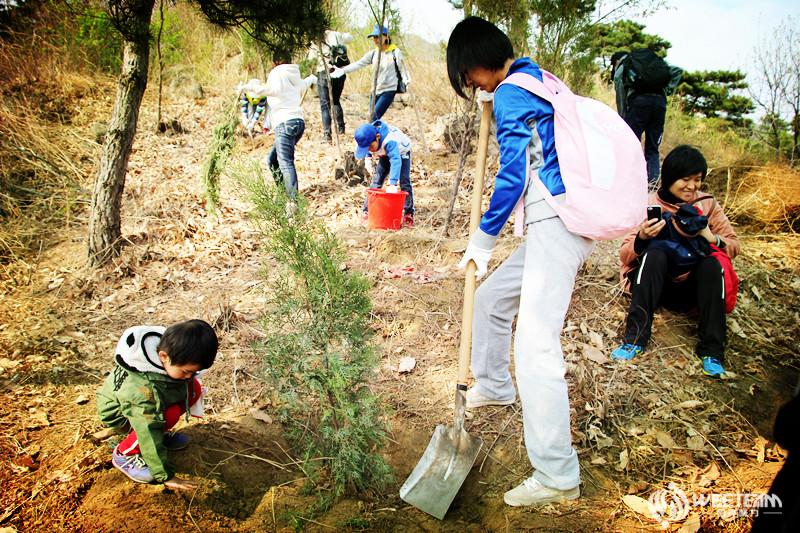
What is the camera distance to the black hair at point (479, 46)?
85.3 inches

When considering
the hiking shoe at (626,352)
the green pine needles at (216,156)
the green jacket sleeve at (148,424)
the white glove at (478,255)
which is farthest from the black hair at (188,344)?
the green pine needles at (216,156)

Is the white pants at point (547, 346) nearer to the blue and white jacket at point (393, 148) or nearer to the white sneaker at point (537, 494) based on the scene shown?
the white sneaker at point (537, 494)

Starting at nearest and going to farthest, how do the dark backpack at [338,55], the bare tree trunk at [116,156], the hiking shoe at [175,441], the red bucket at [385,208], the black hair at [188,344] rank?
the black hair at [188,344] < the hiking shoe at [175,441] < the bare tree trunk at [116,156] < the red bucket at [385,208] < the dark backpack at [338,55]

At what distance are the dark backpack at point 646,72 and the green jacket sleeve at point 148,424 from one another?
540 cm

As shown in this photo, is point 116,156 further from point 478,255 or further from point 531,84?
point 531,84

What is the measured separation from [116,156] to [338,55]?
3845 mm

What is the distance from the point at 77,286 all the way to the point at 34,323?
60cm

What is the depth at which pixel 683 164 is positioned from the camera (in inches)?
121

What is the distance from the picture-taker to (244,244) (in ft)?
17.0

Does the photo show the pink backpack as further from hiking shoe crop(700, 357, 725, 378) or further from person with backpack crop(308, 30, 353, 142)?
person with backpack crop(308, 30, 353, 142)

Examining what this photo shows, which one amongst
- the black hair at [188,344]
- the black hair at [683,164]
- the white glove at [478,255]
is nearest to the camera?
the black hair at [188,344]

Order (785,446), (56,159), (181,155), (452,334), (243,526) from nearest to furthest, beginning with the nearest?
(785,446) < (243,526) < (452,334) < (56,159) < (181,155)

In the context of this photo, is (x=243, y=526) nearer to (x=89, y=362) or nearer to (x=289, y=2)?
(x=89, y=362)

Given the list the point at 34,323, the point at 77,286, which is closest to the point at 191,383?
the point at 34,323
